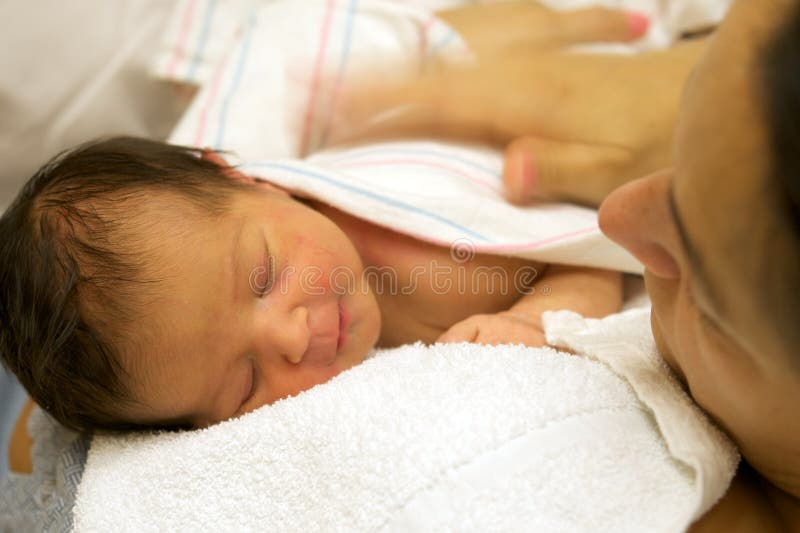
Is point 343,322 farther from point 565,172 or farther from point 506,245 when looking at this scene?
point 565,172

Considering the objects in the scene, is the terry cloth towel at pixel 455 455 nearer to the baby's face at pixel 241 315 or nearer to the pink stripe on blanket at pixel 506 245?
the baby's face at pixel 241 315

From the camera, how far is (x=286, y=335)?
79cm

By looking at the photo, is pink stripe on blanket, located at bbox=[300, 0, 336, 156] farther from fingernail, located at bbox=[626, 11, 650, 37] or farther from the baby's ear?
fingernail, located at bbox=[626, 11, 650, 37]

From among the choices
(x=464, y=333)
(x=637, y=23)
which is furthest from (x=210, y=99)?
(x=637, y=23)

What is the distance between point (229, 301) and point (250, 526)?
9.5 inches

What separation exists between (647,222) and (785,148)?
0.51 ft

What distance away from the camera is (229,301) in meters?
0.80

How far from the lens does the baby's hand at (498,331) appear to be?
799mm

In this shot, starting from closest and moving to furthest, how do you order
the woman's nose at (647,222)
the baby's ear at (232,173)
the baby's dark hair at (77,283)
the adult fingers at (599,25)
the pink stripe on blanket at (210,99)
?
the woman's nose at (647,222) < the baby's dark hair at (77,283) < the baby's ear at (232,173) < the pink stripe on blanket at (210,99) < the adult fingers at (599,25)

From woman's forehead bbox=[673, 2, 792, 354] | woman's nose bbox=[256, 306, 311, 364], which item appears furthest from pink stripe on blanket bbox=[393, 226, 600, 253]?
woman's forehead bbox=[673, 2, 792, 354]

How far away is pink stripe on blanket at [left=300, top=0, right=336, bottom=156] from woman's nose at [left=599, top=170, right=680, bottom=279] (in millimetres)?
831

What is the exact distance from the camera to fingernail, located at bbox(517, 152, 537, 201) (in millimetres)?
1042

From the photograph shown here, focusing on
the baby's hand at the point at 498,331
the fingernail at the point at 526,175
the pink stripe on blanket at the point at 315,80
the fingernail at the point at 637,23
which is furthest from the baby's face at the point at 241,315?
the fingernail at the point at 637,23

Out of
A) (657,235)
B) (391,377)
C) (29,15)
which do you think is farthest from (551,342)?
(29,15)
